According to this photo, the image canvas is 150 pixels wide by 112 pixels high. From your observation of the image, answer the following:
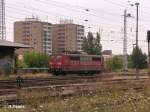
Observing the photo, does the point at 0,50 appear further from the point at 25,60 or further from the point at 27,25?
the point at 27,25

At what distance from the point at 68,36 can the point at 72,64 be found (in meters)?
56.5

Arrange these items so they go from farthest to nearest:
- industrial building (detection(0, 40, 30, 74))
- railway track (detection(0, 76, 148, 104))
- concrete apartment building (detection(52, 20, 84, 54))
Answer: concrete apartment building (detection(52, 20, 84, 54)) → industrial building (detection(0, 40, 30, 74)) → railway track (detection(0, 76, 148, 104))

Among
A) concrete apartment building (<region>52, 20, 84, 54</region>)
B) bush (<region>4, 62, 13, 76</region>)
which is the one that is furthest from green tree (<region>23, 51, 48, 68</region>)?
bush (<region>4, 62, 13, 76</region>)

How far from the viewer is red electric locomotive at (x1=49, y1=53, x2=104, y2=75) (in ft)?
168

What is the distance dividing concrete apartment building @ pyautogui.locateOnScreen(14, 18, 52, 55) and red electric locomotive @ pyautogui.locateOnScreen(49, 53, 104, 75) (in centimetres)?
5064

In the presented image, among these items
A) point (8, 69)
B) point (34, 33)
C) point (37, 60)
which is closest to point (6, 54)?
point (8, 69)

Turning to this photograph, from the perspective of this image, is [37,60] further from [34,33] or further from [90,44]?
[90,44]

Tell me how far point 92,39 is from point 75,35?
1101 centimetres

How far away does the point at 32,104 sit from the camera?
13.8 metres

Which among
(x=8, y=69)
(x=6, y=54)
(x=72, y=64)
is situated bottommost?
(x=8, y=69)

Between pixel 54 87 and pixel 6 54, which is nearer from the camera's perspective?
pixel 54 87

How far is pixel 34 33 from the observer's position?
4250 inches

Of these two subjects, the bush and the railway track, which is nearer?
the railway track

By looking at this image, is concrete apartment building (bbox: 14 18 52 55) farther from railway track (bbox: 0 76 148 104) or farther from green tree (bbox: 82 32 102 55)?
railway track (bbox: 0 76 148 104)
